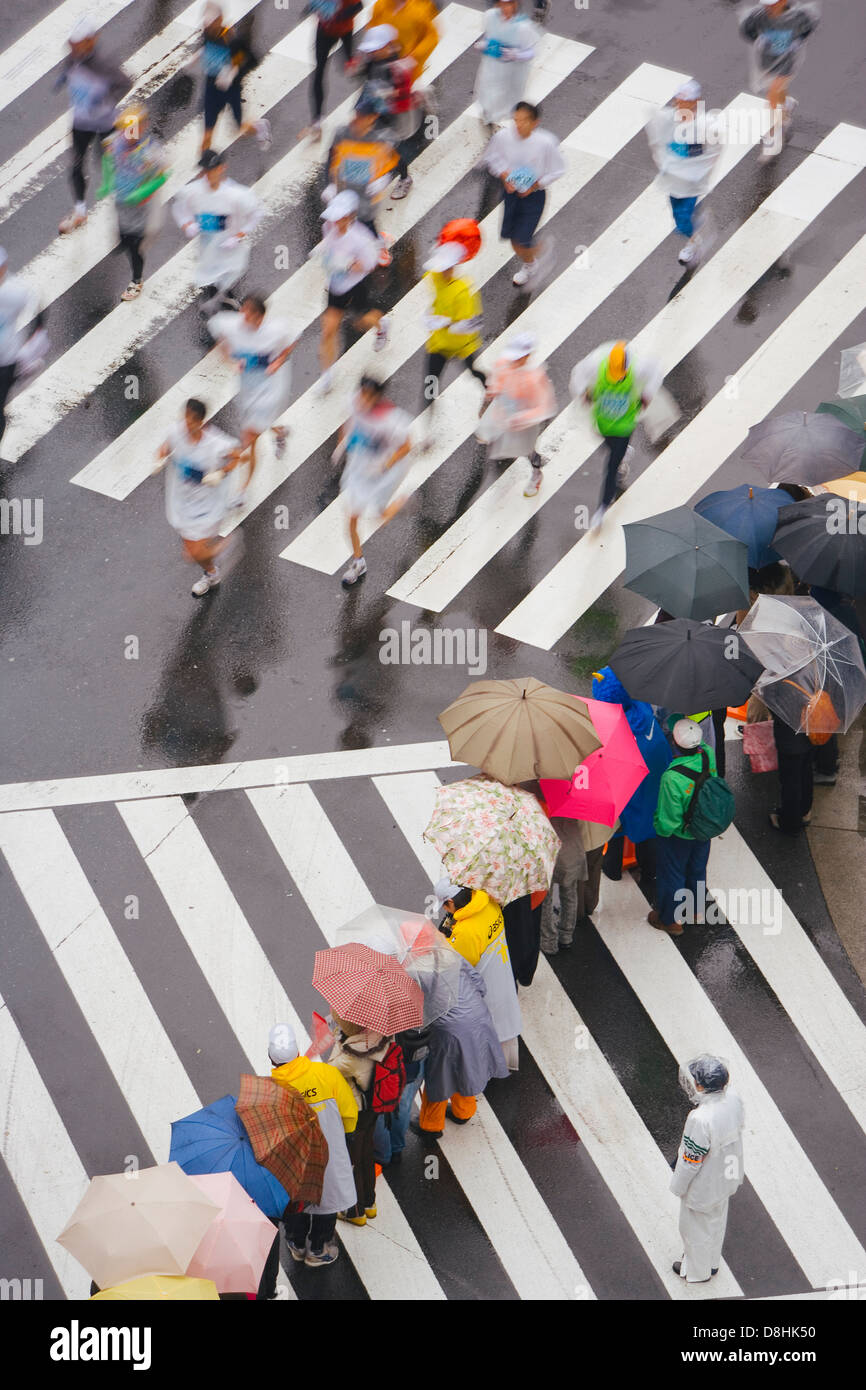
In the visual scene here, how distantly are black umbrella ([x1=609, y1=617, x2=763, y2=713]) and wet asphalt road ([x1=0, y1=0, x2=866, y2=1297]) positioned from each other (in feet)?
7.04

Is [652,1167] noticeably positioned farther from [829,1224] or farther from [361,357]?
[361,357]

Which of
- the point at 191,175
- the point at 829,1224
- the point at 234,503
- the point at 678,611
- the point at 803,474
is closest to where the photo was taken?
the point at 829,1224

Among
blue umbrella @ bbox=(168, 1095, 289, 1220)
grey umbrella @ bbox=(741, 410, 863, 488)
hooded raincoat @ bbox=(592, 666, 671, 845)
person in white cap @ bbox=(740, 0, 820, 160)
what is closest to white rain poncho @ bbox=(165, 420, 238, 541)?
hooded raincoat @ bbox=(592, 666, 671, 845)

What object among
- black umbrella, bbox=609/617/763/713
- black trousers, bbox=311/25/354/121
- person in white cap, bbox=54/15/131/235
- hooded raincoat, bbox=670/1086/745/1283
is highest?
person in white cap, bbox=54/15/131/235

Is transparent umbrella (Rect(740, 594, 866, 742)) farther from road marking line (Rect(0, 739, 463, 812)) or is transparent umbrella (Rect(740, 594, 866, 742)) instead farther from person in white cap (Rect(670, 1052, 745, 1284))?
person in white cap (Rect(670, 1052, 745, 1284))

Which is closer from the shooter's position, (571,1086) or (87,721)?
(571,1086)

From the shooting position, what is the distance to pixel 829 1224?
10.9m

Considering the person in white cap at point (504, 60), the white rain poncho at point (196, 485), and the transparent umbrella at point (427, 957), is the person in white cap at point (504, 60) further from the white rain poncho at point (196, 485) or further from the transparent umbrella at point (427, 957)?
the transparent umbrella at point (427, 957)

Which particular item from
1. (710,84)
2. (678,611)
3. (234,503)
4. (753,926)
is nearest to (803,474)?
(678,611)

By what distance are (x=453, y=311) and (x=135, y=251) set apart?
11.7ft

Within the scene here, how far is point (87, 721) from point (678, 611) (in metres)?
4.79

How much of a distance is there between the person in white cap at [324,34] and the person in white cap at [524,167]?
2405 mm

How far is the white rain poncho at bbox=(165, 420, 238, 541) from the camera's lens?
12984 millimetres

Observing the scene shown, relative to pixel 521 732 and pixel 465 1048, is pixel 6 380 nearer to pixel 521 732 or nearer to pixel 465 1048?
pixel 521 732
